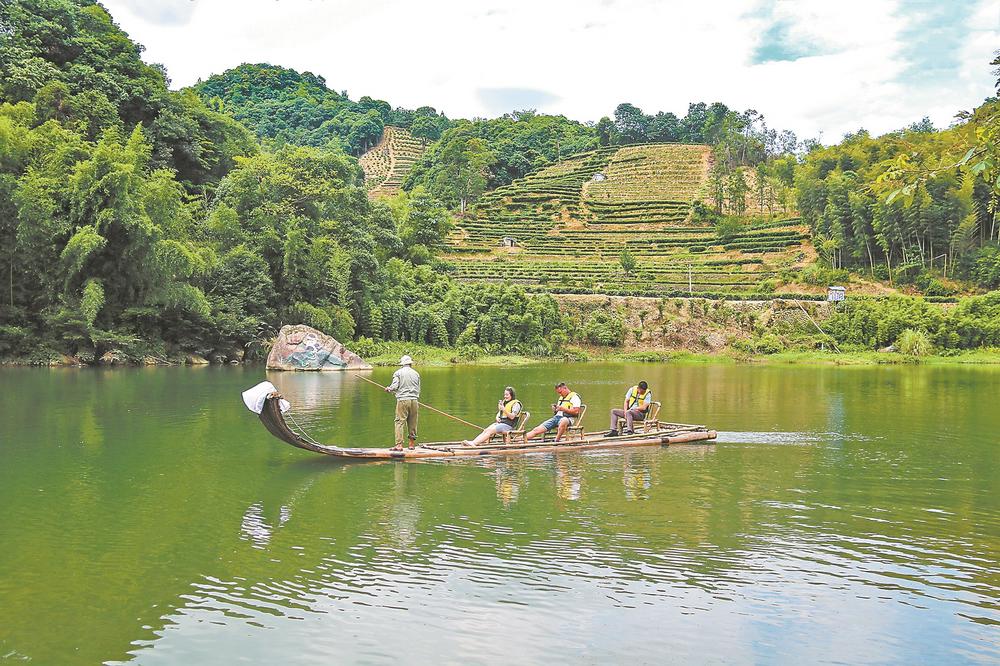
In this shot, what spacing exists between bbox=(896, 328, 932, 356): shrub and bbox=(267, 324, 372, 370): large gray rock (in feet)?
114

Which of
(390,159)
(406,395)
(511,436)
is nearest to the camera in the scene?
(406,395)

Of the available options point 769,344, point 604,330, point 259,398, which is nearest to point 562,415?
point 259,398

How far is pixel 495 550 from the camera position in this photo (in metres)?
8.70

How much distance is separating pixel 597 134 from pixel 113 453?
123415mm

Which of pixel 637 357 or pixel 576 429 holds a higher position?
pixel 637 357

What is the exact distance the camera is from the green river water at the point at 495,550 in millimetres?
6316

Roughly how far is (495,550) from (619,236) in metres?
77.1

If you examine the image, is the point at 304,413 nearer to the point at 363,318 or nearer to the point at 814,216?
the point at 363,318

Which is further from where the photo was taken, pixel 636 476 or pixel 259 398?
pixel 636 476

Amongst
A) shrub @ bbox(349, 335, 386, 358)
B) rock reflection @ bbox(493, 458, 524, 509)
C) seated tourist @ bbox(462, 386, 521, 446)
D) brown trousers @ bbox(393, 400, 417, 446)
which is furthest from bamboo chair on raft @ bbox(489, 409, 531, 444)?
shrub @ bbox(349, 335, 386, 358)

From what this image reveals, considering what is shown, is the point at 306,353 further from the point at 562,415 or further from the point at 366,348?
the point at 562,415

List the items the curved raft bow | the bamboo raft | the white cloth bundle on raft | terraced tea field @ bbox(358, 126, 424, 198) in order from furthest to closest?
terraced tea field @ bbox(358, 126, 424, 198)
the bamboo raft
the curved raft bow
the white cloth bundle on raft

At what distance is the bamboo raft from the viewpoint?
42.9 feet

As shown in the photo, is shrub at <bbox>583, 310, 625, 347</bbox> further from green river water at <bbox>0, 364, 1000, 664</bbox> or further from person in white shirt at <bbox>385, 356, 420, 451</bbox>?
person in white shirt at <bbox>385, 356, 420, 451</bbox>
